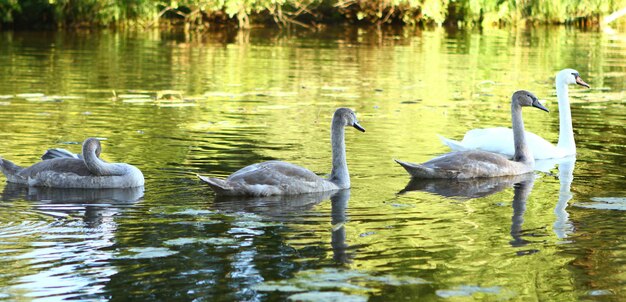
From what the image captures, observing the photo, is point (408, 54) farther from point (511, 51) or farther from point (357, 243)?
point (357, 243)

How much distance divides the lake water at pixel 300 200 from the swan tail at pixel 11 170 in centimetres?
13

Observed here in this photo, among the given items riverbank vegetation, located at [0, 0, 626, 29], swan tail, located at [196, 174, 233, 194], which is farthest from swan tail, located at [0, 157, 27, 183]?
riverbank vegetation, located at [0, 0, 626, 29]

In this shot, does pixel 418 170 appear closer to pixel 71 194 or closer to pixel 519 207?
pixel 519 207

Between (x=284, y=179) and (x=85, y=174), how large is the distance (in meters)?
1.95

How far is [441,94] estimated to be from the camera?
20453 millimetres

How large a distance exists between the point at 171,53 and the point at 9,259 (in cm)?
2207

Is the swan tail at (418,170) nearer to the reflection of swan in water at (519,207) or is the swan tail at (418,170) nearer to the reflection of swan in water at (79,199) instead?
the reflection of swan in water at (519,207)

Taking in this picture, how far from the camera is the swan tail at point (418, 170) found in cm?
1143

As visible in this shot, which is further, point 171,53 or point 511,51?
point 511,51

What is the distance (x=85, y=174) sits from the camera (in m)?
10.6

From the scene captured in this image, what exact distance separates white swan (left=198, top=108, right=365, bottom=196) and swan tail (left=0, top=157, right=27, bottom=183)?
211 centimetres

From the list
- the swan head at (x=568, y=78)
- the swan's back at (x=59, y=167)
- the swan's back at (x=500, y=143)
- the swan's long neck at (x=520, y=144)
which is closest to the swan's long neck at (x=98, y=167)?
the swan's back at (x=59, y=167)

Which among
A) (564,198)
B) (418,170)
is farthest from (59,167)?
(564,198)

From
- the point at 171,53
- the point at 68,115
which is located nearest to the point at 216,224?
the point at 68,115
